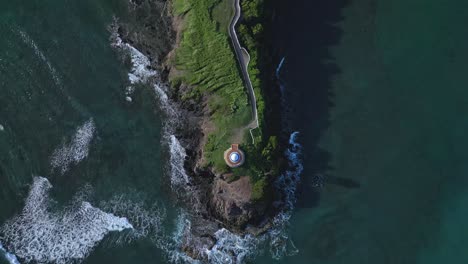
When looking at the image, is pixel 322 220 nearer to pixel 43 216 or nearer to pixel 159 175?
pixel 159 175

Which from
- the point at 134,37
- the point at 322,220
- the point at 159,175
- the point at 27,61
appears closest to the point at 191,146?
the point at 159,175

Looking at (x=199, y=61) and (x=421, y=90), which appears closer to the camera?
(x=199, y=61)

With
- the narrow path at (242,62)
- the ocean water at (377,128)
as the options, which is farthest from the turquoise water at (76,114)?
the ocean water at (377,128)

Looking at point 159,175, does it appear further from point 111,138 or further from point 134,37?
point 134,37

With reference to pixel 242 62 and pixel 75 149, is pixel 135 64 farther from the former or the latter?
pixel 242 62

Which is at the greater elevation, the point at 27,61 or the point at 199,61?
the point at 27,61

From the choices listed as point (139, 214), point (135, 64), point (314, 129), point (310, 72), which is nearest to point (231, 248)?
point (139, 214)

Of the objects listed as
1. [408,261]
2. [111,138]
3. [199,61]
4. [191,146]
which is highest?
[199,61]

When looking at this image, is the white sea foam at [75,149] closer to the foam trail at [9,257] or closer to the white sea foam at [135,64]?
the white sea foam at [135,64]
